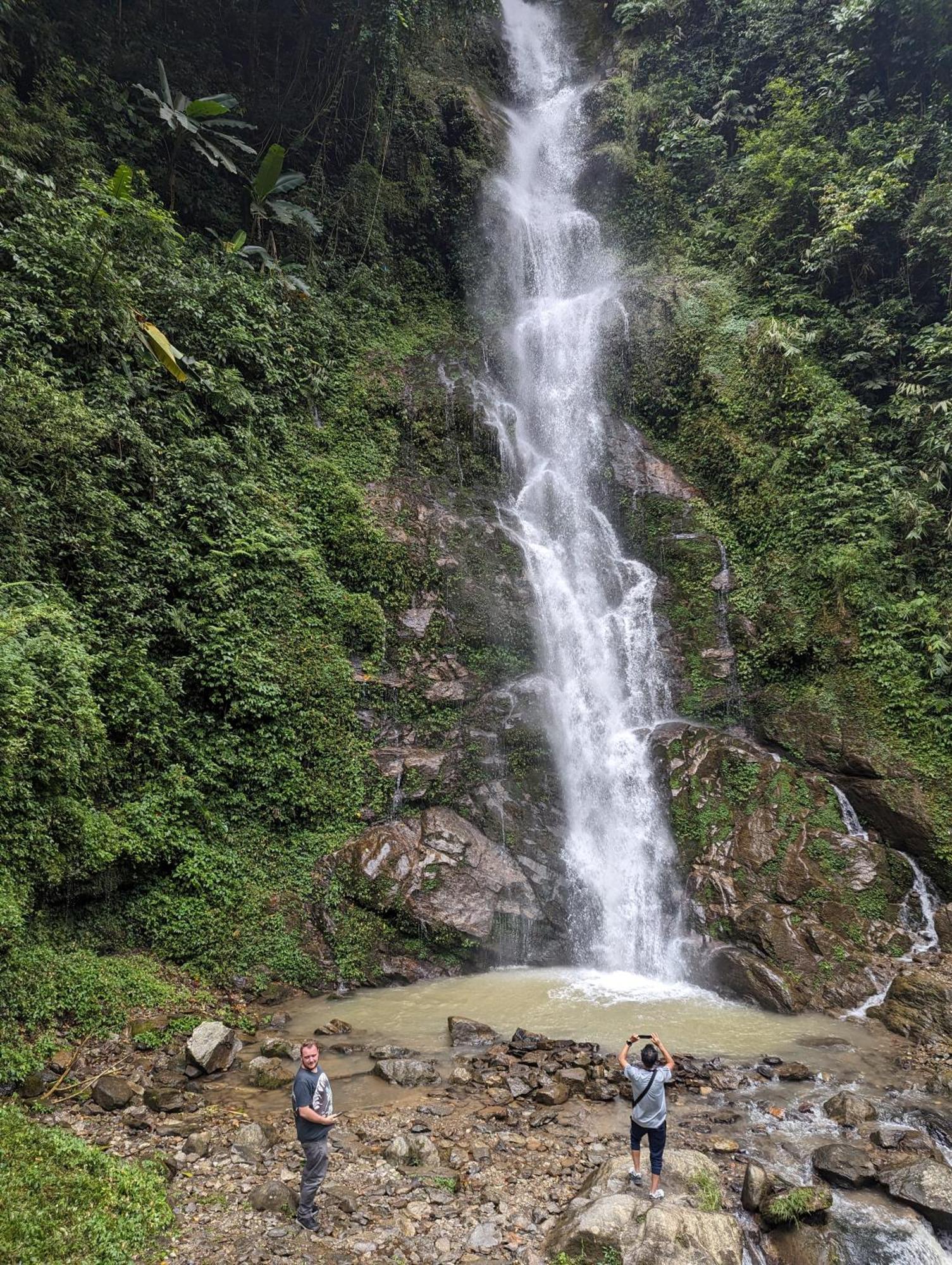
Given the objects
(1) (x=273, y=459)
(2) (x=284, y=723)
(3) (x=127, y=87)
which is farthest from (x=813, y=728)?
(3) (x=127, y=87)

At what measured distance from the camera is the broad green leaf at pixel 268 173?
1518 centimetres

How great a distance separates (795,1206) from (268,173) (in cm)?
1966

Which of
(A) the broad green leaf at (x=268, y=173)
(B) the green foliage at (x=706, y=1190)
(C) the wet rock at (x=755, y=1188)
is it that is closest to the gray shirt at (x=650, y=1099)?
(B) the green foliage at (x=706, y=1190)

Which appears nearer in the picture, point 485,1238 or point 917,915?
point 485,1238

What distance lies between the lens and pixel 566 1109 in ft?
22.9

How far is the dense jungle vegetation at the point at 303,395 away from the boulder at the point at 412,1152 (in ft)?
11.8

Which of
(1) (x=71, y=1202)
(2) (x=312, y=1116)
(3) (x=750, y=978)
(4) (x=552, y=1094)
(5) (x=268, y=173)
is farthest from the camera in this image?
(5) (x=268, y=173)

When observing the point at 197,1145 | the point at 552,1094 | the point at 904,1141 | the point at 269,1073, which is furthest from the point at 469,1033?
the point at 904,1141

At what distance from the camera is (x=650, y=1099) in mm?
5449

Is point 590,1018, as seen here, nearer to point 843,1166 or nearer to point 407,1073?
point 407,1073

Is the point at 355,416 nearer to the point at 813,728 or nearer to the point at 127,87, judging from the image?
the point at 127,87

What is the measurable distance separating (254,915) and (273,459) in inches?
345

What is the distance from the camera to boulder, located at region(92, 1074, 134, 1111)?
6176 millimetres

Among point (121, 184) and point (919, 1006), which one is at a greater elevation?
point (121, 184)
